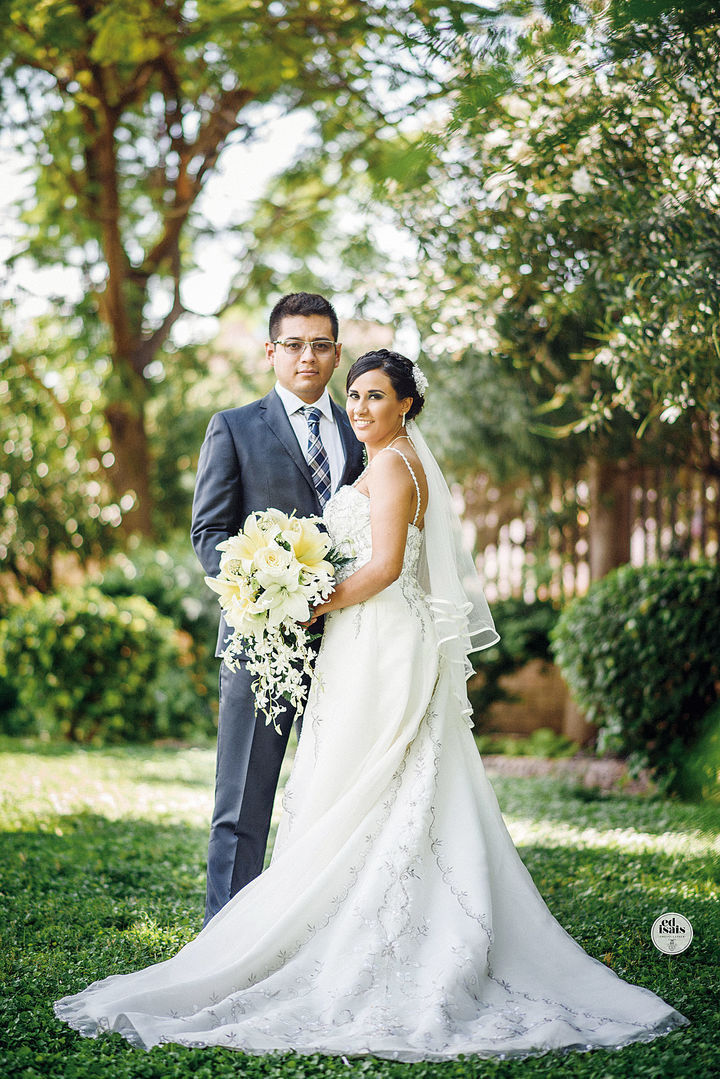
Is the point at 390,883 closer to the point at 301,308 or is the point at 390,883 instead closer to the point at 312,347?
the point at 312,347

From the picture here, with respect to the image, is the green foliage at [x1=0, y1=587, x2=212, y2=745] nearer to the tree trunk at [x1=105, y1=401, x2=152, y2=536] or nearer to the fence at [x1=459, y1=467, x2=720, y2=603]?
the tree trunk at [x1=105, y1=401, x2=152, y2=536]

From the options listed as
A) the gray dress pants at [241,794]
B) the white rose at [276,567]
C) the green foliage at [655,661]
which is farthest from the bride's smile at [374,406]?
the green foliage at [655,661]

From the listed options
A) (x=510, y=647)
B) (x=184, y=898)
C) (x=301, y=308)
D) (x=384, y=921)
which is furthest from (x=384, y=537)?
(x=510, y=647)

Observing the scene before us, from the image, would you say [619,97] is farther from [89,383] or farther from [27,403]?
[89,383]

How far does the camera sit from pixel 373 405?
141 inches

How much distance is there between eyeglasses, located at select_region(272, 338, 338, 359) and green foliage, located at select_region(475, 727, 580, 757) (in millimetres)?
5286

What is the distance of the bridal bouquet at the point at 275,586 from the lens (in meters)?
3.27

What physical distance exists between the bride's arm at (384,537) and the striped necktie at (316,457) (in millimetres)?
486

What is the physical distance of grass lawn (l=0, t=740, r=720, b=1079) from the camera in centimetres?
263

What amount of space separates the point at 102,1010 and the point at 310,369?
7.55 ft

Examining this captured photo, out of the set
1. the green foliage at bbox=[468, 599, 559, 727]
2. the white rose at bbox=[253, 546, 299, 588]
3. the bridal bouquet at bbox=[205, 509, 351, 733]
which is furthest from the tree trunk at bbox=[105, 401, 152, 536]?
the white rose at bbox=[253, 546, 299, 588]

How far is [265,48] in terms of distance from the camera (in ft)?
23.2

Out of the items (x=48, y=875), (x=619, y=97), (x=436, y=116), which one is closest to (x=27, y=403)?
(x=436, y=116)

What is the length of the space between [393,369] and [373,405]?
0.49 feet
